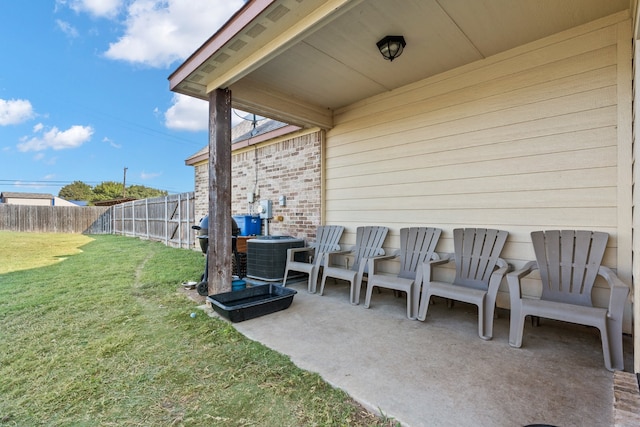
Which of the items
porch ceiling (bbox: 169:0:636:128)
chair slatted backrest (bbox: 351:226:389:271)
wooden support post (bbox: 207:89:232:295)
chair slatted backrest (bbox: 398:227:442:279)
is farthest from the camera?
chair slatted backrest (bbox: 351:226:389:271)

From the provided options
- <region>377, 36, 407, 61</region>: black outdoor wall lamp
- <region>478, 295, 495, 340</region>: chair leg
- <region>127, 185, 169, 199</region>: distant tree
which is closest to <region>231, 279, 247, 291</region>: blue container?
<region>478, 295, 495, 340</region>: chair leg

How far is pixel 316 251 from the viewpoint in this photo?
4.69 meters

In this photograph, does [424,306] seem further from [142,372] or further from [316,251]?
[142,372]

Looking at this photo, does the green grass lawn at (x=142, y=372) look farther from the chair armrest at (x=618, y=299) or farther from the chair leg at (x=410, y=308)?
the chair armrest at (x=618, y=299)

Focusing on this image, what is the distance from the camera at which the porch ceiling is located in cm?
249

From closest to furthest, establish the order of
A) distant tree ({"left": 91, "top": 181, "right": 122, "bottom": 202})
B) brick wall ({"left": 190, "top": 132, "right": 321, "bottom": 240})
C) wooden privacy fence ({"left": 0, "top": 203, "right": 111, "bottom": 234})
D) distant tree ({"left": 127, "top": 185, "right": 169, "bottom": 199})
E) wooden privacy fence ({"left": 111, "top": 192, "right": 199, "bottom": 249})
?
brick wall ({"left": 190, "top": 132, "right": 321, "bottom": 240}), wooden privacy fence ({"left": 111, "top": 192, "right": 199, "bottom": 249}), wooden privacy fence ({"left": 0, "top": 203, "right": 111, "bottom": 234}), distant tree ({"left": 91, "top": 181, "right": 122, "bottom": 202}), distant tree ({"left": 127, "top": 185, "right": 169, "bottom": 199})

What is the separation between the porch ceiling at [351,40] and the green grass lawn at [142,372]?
2.61 meters

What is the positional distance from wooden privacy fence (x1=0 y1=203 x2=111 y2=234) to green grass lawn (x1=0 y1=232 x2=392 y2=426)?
15.7 meters

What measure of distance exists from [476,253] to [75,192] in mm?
45553

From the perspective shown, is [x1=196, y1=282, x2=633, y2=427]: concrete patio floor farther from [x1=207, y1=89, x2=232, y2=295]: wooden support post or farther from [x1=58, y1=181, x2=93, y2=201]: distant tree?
[x1=58, y1=181, x2=93, y2=201]: distant tree

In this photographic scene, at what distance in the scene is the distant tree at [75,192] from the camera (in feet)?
119

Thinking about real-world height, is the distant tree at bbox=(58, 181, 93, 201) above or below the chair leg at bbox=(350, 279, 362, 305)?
above

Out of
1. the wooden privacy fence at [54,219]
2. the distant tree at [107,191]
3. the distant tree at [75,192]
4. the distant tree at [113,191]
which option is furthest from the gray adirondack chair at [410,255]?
the distant tree at [75,192]

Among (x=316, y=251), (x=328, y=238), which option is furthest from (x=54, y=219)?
(x=328, y=238)
